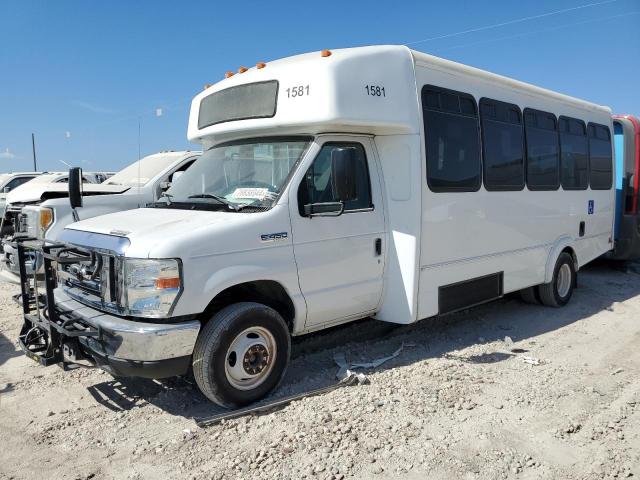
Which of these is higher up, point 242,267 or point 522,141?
point 522,141

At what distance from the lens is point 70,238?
4.57 metres

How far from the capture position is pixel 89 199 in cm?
721

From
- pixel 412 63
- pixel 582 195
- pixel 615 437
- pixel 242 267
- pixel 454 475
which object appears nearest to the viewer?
pixel 454 475

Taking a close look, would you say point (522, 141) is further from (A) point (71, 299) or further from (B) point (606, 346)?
(A) point (71, 299)

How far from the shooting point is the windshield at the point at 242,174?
4.60 metres

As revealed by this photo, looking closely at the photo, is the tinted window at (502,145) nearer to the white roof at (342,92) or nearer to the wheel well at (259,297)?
the white roof at (342,92)

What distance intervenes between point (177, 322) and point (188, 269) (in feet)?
1.32

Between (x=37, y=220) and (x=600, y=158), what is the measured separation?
8.36m

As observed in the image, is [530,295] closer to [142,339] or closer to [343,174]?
[343,174]

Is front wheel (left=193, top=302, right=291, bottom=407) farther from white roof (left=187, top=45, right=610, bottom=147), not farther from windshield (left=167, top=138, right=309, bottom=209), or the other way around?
white roof (left=187, top=45, right=610, bottom=147)

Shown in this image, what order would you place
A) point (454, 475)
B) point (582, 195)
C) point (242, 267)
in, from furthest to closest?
point (582, 195)
point (242, 267)
point (454, 475)

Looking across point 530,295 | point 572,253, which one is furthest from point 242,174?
point 572,253

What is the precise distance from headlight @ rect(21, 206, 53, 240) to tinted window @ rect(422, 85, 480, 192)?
4813 millimetres

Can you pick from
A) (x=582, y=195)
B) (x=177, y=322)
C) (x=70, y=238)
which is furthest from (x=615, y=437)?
(x=582, y=195)
